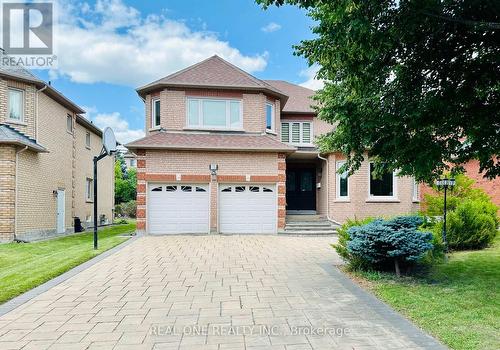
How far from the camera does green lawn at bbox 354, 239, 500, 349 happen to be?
4.11m

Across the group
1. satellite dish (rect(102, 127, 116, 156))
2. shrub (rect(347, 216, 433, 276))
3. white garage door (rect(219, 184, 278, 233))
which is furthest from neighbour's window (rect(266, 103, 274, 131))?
shrub (rect(347, 216, 433, 276))

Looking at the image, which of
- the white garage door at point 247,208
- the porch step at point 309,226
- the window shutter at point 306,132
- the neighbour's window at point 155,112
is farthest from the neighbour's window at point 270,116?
the neighbour's window at point 155,112

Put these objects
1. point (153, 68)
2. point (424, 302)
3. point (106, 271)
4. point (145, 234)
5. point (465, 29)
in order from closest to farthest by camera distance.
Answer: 1. point (424, 302)
2. point (465, 29)
3. point (106, 271)
4. point (145, 234)
5. point (153, 68)

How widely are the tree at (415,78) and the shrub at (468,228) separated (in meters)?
4.43

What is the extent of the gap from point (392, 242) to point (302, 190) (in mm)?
13440

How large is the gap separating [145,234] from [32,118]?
6.96 m

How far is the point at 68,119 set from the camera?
18125 mm

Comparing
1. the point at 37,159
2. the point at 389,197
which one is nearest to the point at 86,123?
the point at 37,159

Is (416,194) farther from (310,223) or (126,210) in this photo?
(126,210)

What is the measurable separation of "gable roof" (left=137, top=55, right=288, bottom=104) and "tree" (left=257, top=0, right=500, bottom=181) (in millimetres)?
9292

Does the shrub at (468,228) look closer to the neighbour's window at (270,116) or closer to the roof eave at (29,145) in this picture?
the neighbour's window at (270,116)

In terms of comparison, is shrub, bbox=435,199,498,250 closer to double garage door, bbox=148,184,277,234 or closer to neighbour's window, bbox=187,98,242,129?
double garage door, bbox=148,184,277,234

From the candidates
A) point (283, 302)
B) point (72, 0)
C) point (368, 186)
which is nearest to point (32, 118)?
point (72, 0)

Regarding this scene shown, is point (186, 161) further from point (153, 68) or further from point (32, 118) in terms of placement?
point (153, 68)
